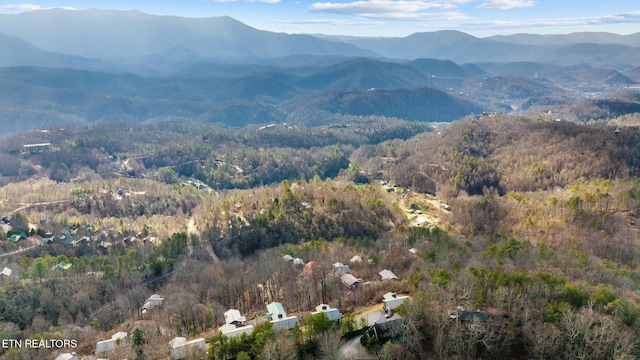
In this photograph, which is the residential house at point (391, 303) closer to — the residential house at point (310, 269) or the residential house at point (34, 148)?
the residential house at point (310, 269)

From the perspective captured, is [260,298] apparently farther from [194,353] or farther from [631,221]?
[631,221]

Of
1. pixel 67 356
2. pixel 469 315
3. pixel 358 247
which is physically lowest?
pixel 358 247

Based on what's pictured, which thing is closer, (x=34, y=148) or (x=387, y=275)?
(x=387, y=275)

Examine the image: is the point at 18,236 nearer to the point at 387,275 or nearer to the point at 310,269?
the point at 310,269

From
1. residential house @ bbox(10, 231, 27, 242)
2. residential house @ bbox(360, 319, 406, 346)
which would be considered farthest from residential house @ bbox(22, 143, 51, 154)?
residential house @ bbox(360, 319, 406, 346)

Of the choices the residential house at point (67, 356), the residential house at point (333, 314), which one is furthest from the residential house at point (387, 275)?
the residential house at point (67, 356)

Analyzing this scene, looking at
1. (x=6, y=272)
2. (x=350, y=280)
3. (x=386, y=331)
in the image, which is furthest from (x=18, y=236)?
(x=386, y=331)

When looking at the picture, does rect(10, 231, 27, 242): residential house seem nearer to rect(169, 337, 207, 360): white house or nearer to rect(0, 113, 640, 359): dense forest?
rect(0, 113, 640, 359): dense forest
